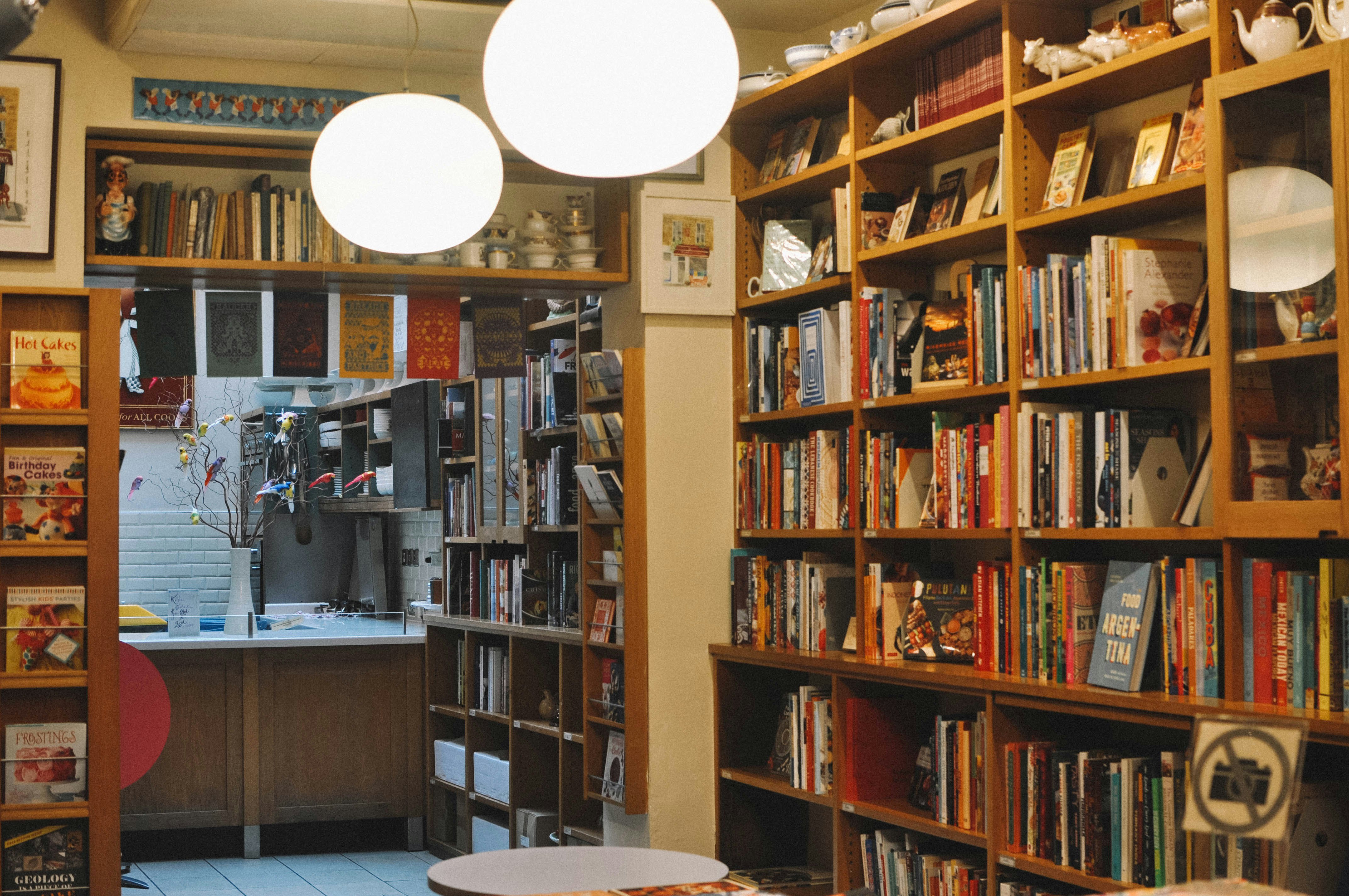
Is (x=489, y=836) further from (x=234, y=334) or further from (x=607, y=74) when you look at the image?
(x=607, y=74)

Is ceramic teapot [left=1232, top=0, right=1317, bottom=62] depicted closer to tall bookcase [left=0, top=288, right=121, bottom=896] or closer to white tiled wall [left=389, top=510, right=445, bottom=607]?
tall bookcase [left=0, top=288, right=121, bottom=896]

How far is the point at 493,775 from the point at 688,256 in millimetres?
2673

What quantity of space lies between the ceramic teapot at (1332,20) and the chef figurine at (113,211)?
3.42 meters

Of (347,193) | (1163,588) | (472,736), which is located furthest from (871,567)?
(472,736)

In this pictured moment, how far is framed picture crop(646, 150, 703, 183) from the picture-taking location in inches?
183

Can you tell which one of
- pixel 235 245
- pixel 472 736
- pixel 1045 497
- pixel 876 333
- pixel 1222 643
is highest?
pixel 235 245

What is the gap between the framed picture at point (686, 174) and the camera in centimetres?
464

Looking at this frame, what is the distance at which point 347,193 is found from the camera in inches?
103

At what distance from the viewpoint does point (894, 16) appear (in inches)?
153

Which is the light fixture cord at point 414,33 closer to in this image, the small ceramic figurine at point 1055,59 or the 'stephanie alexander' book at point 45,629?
the small ceramic figurine at point 1055,59

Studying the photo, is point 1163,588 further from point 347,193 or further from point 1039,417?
point 347,193

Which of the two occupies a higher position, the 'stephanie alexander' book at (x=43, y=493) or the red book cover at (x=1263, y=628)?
the 'stephanie alexander' book at (x=43, y=493)

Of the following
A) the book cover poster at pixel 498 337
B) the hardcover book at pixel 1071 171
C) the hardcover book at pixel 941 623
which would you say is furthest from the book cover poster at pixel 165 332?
the hardcover book at pixel 1071 171

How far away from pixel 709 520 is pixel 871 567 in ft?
2.79
